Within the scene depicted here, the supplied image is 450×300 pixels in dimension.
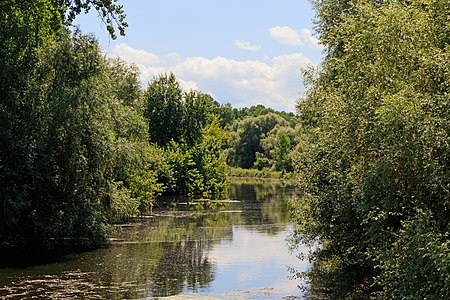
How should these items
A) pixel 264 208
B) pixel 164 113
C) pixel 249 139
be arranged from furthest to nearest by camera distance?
pixel 249 139 → pixel 164 113 → pixel 264 208

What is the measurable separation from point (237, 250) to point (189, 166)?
1338 inches

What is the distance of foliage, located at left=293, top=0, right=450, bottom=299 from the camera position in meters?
12.3

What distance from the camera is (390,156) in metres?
13.3

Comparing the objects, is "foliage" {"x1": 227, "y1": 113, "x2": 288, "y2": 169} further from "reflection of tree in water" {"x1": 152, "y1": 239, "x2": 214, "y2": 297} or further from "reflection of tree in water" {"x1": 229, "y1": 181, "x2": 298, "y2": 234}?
"reflection of tree in water" {"x1": 152, "y1": 239, "x2": 214, "y2": 297}

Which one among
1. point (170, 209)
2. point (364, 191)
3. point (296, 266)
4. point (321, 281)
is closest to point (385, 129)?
point (364, 191)

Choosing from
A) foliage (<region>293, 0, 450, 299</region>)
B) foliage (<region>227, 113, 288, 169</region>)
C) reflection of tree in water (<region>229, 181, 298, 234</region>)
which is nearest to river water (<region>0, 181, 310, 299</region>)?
reflection of tree in water (<region>229, 181, 298, 234</region>)

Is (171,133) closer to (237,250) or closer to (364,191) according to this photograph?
(237,250)

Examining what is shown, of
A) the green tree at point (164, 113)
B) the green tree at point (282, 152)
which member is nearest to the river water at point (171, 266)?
the green tree at point (164, 113)

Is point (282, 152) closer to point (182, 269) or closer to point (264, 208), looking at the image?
point (264, 208)

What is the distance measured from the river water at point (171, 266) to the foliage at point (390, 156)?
3.38 metres

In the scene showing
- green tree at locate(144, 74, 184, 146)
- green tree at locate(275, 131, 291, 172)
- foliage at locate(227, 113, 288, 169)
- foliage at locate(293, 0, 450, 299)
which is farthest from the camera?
foliage at locate(227, 113, 288, 169)

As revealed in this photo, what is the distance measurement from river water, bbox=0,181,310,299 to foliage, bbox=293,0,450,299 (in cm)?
338

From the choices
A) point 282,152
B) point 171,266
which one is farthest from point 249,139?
point 171,266

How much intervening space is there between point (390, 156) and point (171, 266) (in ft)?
45.6
